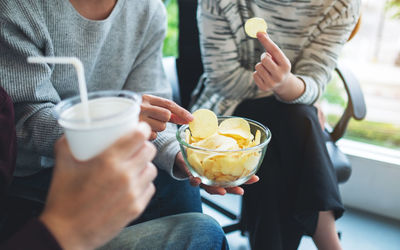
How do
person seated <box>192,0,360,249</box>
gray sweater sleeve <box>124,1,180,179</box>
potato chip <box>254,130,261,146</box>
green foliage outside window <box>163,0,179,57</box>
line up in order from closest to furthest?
potato chip <box>254,130,261,146</box> < person seated <box>192,0,360,249</box> < gray sweater sleeve <box>124,1,180,179</box> < green foliage outside window <box>163,0,179,57</box>

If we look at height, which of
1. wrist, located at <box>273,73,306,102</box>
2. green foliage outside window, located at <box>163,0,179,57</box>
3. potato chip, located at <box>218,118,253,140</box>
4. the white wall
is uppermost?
green foliage outside window, located at <box>163,0,179,57</box>

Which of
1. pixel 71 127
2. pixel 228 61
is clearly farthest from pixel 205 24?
pixel 71 127

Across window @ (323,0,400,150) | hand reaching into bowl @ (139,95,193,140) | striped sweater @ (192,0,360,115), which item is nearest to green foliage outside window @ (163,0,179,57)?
striped sweater @ (192,0,360,115)

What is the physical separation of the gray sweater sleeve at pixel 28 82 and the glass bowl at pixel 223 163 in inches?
14.7

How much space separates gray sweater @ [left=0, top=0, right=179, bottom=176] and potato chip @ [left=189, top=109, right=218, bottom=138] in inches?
5.8

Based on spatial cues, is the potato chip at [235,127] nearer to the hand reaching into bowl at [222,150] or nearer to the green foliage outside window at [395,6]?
the hand reaching into bowl at [222,150]

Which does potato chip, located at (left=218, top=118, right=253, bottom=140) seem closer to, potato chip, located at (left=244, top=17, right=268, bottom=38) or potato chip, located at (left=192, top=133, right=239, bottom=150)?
potato chip, located at (left=192, top=133, right=239, bottom=150)

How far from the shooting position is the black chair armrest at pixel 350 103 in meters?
1.25

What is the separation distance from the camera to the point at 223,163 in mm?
683

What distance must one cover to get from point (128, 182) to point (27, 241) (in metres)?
0.17

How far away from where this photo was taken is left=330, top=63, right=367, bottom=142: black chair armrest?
1247 mm

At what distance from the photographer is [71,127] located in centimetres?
44

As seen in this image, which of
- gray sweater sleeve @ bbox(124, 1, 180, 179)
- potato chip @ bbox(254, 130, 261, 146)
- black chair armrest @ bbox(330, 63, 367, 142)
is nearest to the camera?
potato chip @ bbox(254, 130, 261, 146)

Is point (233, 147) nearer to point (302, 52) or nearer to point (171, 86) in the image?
point (171, 86)
